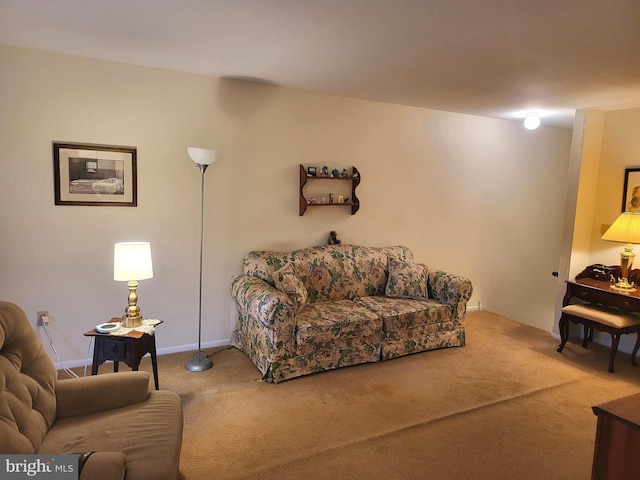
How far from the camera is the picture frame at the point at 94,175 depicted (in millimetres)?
3176

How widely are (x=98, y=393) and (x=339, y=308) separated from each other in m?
2.06

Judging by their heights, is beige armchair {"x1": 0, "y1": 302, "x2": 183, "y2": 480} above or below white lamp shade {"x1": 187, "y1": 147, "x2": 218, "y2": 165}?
below

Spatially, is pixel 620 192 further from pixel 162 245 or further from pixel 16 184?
pixel 16 184

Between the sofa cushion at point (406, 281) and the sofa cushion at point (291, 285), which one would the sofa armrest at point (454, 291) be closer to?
the sofa cushion at point (406, 281)

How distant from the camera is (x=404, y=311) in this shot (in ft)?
12.1

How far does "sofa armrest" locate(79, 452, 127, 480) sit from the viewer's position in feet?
4.67

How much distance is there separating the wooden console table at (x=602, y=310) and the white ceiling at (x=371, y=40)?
5.64 ft

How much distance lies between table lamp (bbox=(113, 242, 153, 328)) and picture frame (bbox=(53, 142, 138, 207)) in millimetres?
743

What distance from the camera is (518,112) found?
183 inches

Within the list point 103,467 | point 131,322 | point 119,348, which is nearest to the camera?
point 103,467

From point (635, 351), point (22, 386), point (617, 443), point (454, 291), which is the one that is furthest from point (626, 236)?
point (22, 386)

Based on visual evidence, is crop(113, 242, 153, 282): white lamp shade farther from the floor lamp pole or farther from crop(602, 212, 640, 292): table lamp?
crop(602, 212, 640, 292): table lamp

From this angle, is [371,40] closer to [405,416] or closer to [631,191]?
[405,416]

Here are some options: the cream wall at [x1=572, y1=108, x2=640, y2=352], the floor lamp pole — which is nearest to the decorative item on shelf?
the floor lamp pole
